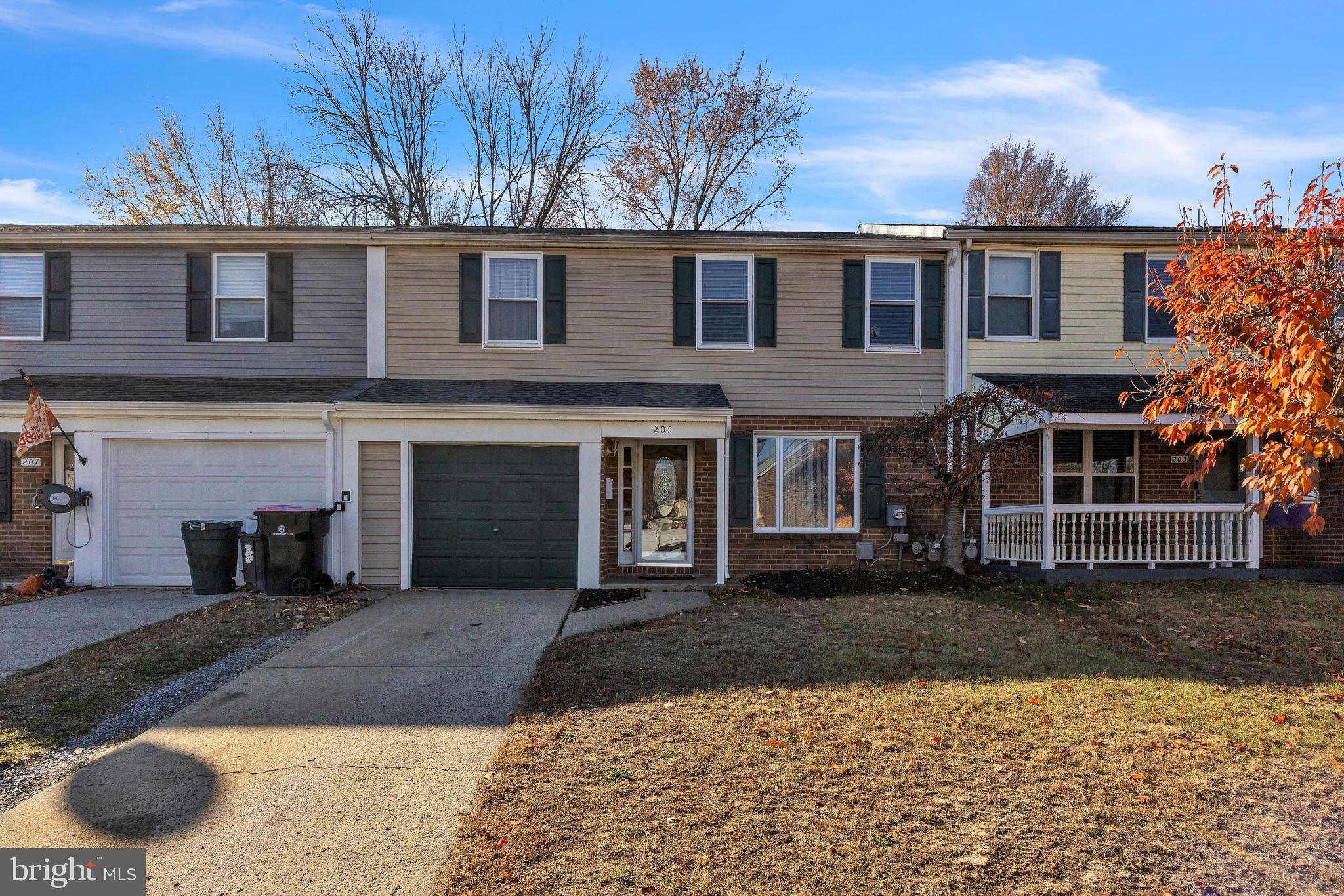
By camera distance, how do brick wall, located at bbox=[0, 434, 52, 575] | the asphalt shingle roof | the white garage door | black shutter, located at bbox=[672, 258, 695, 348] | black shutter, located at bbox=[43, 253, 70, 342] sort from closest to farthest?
1. the asphalt shingle roof
2. the white garage door
3. brick wall, located at bbox=[0, 434, 52, 575]
4. black shutter, located at bbox=[672, 258, 695, 348]
5. black shutter, located at bbox=[43, 253, 70, 342]

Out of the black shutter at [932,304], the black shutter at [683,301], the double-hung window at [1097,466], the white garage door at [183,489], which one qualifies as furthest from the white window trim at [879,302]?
the white garage door at [183,489]

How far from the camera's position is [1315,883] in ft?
11.3

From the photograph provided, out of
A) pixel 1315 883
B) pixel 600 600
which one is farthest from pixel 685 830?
pixel 600 600

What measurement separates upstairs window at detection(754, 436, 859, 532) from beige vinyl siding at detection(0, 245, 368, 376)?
6.44m

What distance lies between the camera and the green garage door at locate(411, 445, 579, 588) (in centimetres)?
1116

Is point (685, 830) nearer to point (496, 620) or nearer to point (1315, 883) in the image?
point (1315, 883)

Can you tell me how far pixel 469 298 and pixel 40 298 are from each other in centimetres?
668

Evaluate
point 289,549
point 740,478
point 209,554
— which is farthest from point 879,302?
point 209,554

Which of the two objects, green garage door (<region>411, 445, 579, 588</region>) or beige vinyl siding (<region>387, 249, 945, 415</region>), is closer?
green garage door (<region>411, 445, 579, 588</region>)

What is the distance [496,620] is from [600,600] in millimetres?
1497

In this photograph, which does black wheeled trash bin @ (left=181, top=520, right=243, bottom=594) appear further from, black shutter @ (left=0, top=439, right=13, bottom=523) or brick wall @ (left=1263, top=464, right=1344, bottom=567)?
brick wall @ (left=1263, top=464, right=1344, bottom=567)

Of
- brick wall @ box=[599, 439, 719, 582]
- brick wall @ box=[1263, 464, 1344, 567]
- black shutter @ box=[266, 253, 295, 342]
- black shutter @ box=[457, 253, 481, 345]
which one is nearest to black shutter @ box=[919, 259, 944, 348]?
brick wall @ box=[599, 439, 719, 582]

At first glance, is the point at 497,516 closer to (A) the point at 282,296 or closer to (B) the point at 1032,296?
(A) the point at 282,296

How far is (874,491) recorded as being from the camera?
12.0 meters
